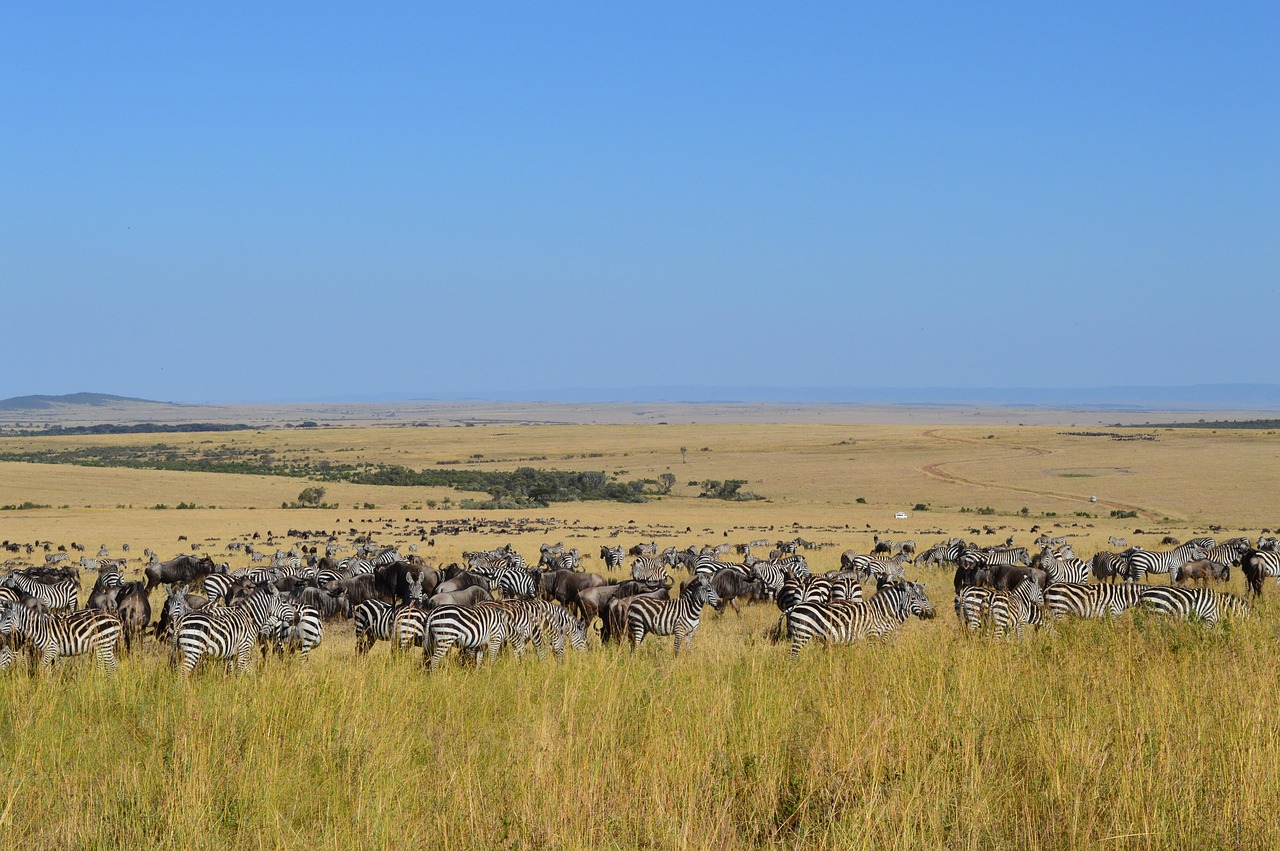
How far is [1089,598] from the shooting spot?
14031 mm

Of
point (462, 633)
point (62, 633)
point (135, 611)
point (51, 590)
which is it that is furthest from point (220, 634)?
point (51, 590)

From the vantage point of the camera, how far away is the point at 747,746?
6344 mm

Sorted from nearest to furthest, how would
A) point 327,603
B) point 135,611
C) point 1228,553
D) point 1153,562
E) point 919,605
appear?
point 135,611 → point 919,605 → point 327,603 → point 1153,562 → point 1228,553

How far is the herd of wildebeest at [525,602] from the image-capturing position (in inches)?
428

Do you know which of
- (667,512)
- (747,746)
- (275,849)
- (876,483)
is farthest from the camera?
(876,483)

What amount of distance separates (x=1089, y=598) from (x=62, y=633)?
11719 millimetres

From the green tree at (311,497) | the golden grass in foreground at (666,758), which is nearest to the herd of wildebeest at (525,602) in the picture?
the golden grass in foreground at (666,758)

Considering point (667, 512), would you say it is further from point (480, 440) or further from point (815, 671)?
point (480, 440)

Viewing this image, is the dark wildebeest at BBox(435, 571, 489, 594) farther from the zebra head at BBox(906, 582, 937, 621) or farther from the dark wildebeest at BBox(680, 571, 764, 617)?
the zebra head at BBox(906, 582, 937, 621)

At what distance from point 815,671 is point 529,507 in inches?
1972

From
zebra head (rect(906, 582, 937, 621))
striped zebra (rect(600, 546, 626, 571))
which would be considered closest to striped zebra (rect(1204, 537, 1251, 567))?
zebra head (rect(906, 582, 937, 621))

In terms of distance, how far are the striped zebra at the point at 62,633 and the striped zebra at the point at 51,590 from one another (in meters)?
6.89

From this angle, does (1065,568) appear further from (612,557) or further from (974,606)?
(612,557)

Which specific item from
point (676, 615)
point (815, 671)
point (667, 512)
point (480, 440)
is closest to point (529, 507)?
point (667, 512)
